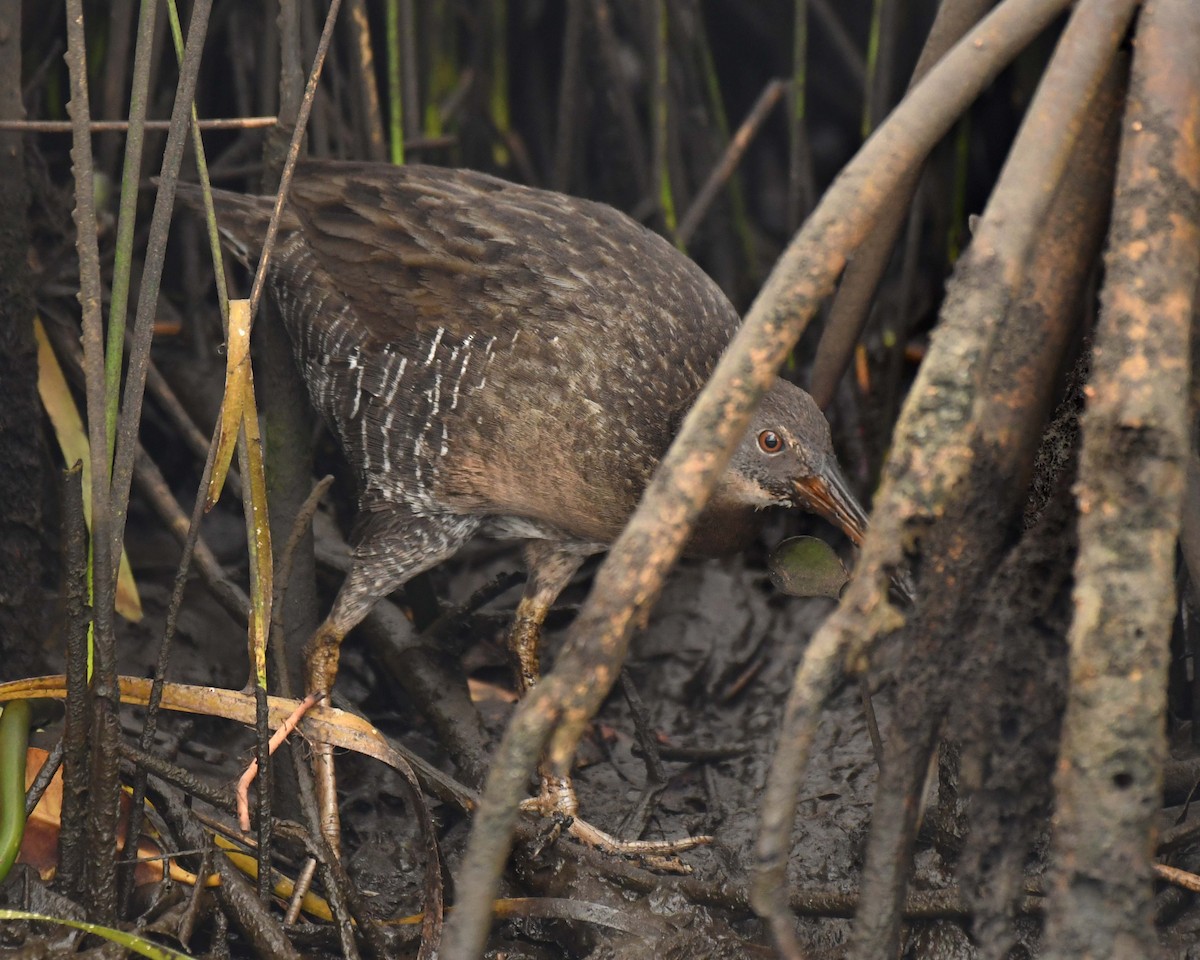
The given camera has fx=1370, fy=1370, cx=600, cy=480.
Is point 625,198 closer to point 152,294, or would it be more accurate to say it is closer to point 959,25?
point 959,25

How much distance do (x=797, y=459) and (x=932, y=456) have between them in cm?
137

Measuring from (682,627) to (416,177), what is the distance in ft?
4.35

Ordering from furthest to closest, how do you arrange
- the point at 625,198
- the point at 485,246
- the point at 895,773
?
the point at 625,198
the point at 485,246
the point at 895,773

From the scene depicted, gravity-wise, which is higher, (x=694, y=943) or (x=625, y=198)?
(x=625, y=198)

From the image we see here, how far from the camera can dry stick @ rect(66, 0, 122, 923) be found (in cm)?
194

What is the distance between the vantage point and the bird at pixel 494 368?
9.46 ft

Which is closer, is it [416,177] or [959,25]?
[959,25]

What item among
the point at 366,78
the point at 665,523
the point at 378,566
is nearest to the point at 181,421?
the point at 378,566

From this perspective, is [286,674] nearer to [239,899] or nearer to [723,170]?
[239,899]

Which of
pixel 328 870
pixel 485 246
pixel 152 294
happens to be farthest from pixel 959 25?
pixel 328 870

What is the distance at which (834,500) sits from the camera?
283cm

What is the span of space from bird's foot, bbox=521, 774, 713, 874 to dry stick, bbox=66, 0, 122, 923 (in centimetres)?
83

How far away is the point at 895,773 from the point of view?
1570 millimetres

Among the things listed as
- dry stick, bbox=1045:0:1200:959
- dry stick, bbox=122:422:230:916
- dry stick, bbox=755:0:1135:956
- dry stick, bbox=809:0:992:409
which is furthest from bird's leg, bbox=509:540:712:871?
dry stick, bbox=1045:0:1200:959
